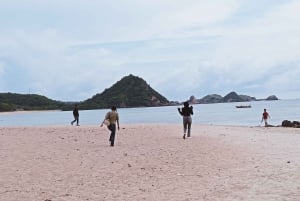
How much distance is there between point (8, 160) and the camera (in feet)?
54.5

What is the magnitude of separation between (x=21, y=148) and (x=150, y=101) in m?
154

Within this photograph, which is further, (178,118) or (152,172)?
(178,118)

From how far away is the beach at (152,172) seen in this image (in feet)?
34.8

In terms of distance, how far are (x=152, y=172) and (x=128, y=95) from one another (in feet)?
506

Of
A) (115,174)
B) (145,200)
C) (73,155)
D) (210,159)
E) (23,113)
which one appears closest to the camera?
(145,200)

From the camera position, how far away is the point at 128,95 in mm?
167750

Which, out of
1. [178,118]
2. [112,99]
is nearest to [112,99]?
[112,99]

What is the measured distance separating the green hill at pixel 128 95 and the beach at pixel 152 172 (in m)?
134

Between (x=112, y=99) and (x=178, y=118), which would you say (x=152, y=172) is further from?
(x=112, y=99)

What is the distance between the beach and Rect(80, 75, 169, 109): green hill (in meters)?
134

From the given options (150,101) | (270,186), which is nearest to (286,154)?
(270,186)

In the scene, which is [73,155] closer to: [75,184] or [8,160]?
[8,160]

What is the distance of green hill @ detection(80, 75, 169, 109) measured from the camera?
15650 cm

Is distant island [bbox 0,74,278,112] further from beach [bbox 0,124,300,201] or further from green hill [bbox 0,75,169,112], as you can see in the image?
beach [bbox 0,124,300,201]
